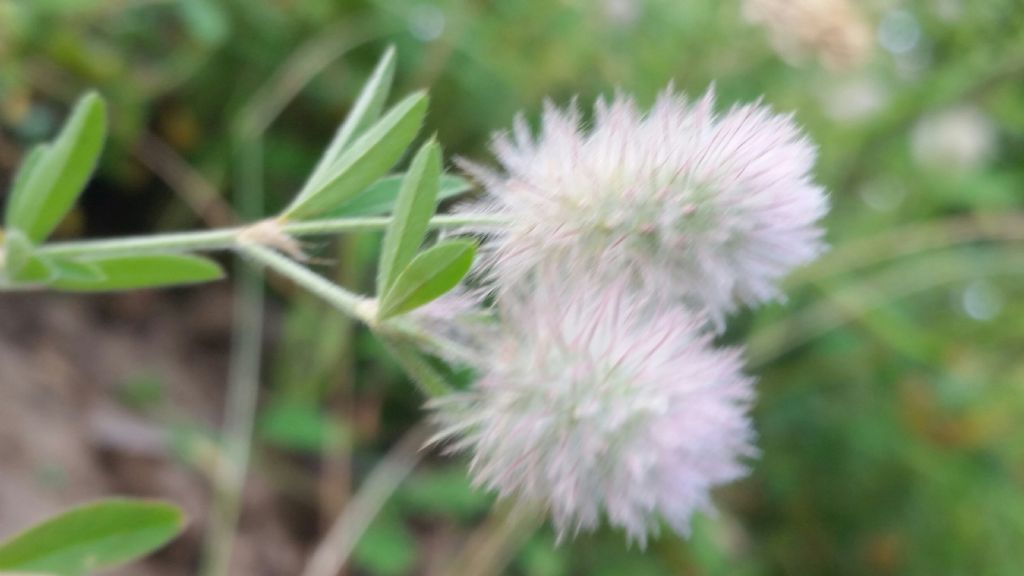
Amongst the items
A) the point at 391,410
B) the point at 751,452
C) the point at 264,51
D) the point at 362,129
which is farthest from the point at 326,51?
the point at 751,452

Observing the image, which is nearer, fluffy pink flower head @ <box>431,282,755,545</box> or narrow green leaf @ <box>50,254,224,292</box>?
fluffy pink flower head @ <box>431,282,755,545</box>

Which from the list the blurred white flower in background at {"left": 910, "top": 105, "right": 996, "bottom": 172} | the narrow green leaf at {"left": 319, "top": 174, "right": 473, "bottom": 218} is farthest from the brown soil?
the blurred white flower in background at {"left": 910, "top": 105, "right": 996, "bottom": 172}

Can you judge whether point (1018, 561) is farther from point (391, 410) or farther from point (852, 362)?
point (391, 410)

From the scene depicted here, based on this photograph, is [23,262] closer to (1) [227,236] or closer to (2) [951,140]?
(1) [227,236]

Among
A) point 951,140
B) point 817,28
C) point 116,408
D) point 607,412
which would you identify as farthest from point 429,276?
point 951,140

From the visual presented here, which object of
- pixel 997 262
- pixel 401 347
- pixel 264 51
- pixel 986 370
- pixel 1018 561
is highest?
pixel 997 262

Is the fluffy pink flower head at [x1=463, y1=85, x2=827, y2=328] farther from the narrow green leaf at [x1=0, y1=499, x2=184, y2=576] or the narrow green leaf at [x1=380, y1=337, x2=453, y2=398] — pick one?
the narrow green leaf at [x1=0, y1=499, x2=184, y2=576]
